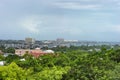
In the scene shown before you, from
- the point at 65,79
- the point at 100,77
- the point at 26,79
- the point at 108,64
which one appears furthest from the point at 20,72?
the point at 108,64

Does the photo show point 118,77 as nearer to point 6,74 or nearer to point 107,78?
point 107,78

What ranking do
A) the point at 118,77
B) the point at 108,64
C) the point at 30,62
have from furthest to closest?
the point at 30,62, the point at 108,64, the point at 118,77

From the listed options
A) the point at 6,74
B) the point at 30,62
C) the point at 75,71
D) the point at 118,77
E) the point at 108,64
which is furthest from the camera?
the point at 30,62

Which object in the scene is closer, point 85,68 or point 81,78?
point 81,78

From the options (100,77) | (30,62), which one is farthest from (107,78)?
(30,62)

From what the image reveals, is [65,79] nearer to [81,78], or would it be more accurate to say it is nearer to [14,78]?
[81,78]

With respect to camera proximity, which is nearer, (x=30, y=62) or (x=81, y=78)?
(x=81, y=78)

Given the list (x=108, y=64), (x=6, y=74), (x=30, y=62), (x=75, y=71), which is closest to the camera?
(x=6, y=74)

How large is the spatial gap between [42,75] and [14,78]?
5.80 ft

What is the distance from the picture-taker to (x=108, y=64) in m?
25.9

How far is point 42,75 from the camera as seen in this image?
22.1m

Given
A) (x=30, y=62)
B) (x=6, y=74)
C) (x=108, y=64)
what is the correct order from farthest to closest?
(x=30, y=62), (x=108, y=64), (x=6, y=74)

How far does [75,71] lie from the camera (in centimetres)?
2259

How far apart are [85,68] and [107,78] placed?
2.51 m
